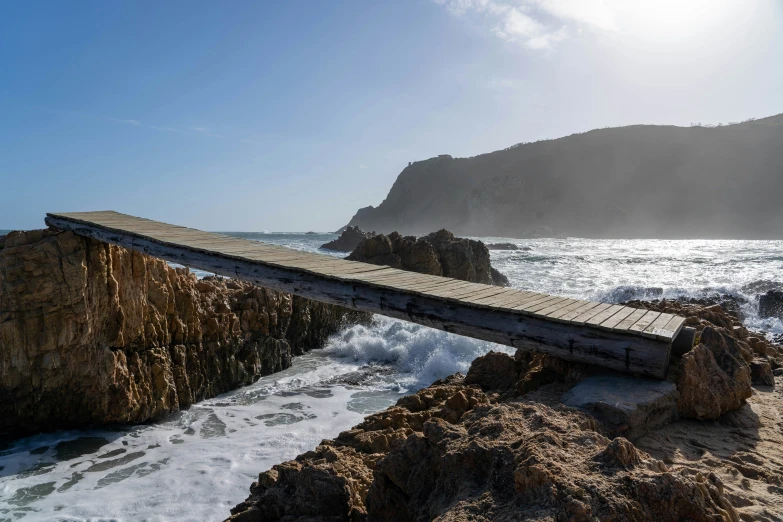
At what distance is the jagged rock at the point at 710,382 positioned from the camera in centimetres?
319

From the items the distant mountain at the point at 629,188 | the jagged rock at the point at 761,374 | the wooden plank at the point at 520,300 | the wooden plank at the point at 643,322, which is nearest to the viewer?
the wooden plank at the point at 643,322

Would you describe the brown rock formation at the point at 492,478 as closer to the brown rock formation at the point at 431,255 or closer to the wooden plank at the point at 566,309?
the wooden plank at the point at 566,309

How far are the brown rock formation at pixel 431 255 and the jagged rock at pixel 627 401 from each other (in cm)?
1148

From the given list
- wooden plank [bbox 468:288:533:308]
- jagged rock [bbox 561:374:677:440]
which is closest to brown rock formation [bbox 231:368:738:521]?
jagged rock [bbox 561:374:677:440]

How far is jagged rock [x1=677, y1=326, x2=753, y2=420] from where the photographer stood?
3191 millimetres

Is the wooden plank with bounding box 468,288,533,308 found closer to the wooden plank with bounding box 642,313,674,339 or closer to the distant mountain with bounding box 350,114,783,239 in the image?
the wooden plank with bounding box 642,313,674,339

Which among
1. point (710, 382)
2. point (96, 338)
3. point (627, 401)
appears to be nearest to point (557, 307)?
point (710, 382)

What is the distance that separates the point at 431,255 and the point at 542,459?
540 inches

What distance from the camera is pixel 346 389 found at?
778 cm

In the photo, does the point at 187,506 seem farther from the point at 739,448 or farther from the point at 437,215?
the point at 437,215

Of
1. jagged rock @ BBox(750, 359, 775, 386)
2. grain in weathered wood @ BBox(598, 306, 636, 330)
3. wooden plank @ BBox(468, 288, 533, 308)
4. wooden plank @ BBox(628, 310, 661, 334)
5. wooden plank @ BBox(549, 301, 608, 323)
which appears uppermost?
wooden plank @ BBox(468, 288, 533, 308)

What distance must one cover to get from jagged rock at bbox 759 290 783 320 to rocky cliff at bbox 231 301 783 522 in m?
8.37

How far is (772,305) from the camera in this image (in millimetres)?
10641

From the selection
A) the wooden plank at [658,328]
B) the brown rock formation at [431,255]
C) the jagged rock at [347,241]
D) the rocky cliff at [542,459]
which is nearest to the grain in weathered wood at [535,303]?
the rocky cliff at [542,459]
